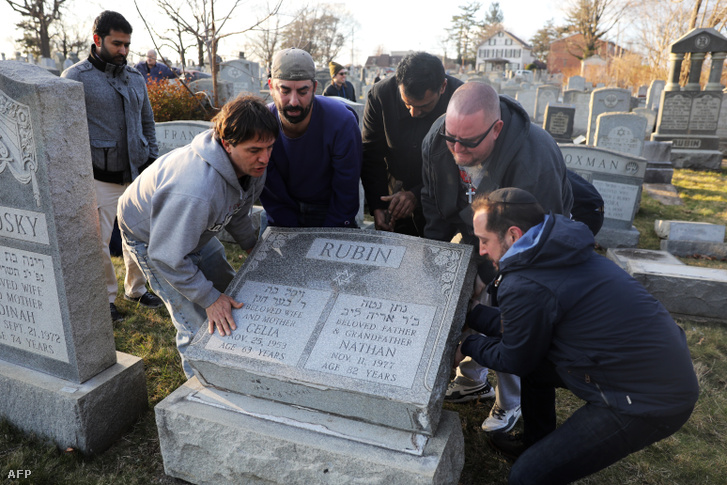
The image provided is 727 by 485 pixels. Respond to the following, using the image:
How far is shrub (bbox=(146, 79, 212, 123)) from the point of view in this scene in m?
7.53

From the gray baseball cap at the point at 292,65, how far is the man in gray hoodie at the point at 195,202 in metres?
0.39

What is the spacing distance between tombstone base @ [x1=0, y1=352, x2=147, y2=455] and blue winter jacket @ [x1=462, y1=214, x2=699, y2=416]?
210 cm

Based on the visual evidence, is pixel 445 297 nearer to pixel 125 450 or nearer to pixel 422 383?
pixel 422 383

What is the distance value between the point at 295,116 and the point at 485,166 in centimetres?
103

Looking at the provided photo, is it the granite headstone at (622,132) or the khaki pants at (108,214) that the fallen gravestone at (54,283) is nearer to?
the khaki pants at (108,214)

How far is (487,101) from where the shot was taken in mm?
2246

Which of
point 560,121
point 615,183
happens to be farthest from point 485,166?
point 560,121

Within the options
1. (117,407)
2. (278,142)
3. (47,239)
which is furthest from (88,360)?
(278,142)

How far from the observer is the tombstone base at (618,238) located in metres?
6.14

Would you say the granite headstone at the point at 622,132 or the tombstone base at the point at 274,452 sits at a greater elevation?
the granite headstone at the point at 622,132

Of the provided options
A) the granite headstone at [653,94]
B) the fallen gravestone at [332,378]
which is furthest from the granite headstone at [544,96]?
the fallen gravestone at [332,378]

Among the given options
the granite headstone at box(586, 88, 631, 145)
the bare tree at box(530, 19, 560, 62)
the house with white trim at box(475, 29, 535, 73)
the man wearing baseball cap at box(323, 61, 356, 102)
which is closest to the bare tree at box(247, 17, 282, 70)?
the man wearing baseball cap at box(323, 61, 356, 102)

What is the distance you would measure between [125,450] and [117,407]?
0.75ft

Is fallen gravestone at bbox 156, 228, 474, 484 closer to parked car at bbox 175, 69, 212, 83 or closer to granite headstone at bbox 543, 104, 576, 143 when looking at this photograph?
parked car at bbox 175, 69, 212, 83
